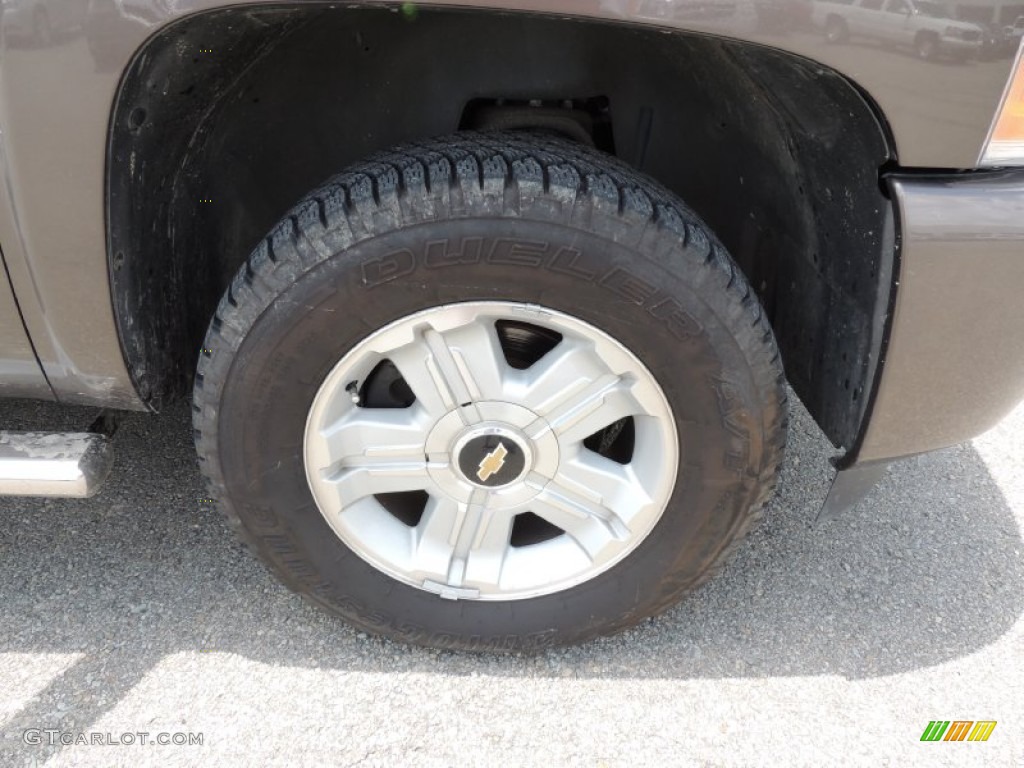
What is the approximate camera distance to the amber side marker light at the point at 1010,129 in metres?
1.33

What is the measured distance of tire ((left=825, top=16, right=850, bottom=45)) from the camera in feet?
4.26

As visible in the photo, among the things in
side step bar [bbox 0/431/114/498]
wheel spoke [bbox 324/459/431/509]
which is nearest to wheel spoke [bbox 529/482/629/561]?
wheel spoke [bbox 324/459/431/509]

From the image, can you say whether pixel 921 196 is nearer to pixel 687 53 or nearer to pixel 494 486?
pixel 687 53

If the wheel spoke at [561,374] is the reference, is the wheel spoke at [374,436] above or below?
below

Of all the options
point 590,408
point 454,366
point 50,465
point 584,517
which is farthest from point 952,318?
point 50,465

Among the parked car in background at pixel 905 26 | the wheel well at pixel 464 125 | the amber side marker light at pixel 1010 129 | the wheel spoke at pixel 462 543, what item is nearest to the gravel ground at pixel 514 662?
the wheel spoke at pixel 462 543

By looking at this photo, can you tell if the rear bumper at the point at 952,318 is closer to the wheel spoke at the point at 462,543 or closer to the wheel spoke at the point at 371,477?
the wheel spoke at the point at 462,543

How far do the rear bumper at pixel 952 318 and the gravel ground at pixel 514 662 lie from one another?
605mm

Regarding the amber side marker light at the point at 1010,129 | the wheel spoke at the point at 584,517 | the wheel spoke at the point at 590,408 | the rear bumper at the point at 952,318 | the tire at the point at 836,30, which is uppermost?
the tire at the point at 836,30

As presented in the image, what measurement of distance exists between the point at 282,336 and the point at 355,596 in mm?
643

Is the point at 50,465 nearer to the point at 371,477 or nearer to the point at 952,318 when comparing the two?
the point at 371,477

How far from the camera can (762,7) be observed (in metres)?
1.30

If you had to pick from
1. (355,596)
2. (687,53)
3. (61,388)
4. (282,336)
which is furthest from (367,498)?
(687,53)

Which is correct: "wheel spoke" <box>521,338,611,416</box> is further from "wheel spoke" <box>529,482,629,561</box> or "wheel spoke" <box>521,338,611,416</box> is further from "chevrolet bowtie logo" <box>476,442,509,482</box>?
"wheel spoke" <box>529,482,629,561</box>
